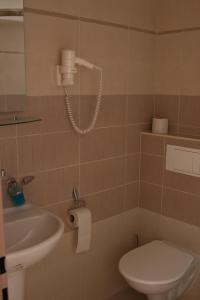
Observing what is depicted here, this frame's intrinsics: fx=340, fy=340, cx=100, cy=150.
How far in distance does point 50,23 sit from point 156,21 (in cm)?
92

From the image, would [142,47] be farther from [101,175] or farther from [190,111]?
[101,175]

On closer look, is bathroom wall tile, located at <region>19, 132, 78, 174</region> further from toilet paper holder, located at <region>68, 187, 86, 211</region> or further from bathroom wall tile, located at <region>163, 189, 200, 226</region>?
bathroom wall tile, located at <region>163, 189, 200, 226</region>

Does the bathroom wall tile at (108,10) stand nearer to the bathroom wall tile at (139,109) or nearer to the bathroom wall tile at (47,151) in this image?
the bathroom wall tile at (139,109)

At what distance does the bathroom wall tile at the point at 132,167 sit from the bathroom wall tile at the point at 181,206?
0.83ft

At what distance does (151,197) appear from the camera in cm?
248

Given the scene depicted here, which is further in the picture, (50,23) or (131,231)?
(131,231)

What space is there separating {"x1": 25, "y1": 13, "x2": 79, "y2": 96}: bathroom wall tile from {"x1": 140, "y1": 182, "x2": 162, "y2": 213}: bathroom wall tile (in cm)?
100

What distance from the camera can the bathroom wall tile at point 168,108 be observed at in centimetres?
238

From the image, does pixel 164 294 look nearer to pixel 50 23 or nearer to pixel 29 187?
pixel 29 187

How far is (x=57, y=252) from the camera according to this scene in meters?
2.05

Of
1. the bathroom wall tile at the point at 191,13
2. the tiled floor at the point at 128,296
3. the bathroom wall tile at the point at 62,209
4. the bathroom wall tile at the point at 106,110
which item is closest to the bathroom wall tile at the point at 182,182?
the bathroom wall tile at the point at 106,110

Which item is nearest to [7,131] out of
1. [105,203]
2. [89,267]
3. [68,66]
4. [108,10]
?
[68,66]

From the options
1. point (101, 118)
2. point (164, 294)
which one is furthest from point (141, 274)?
point (101, 118)

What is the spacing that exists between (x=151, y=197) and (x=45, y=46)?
1.30 meters
